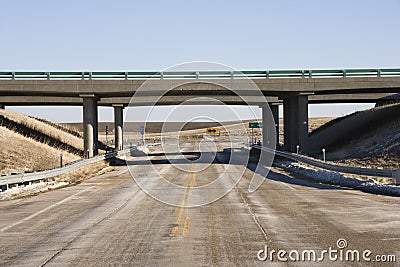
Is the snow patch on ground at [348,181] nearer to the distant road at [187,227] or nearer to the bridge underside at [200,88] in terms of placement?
the distant road at [187,227]

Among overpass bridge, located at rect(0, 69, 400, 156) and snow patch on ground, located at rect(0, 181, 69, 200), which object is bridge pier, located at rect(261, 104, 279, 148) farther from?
snow patch on ground, located at rect(0, 181, 69, 200)

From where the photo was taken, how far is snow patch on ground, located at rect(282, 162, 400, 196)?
2214cm

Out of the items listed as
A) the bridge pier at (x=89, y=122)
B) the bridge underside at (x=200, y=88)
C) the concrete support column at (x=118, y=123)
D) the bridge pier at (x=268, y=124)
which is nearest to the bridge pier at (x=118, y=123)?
the concrete support column at (x=118, y=123)

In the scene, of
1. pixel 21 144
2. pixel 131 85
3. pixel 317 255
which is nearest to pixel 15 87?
pixel 21 144

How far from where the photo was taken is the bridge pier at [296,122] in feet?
149

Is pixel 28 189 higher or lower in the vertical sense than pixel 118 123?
lower

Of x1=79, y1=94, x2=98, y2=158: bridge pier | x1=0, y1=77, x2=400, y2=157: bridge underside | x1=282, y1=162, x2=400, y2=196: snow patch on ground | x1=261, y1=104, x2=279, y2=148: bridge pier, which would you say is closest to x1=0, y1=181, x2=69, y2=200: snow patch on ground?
x1=282, y1=162, x2=400, y2=196: snow patch on ground

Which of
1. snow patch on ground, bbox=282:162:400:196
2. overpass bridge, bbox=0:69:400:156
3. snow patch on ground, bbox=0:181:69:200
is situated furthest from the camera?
overpass bridge, bbox=0:69:400:156

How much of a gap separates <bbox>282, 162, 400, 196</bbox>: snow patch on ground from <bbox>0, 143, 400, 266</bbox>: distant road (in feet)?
3.94

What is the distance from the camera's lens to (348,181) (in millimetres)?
26297

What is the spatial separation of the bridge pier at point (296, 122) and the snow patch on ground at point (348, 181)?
9769mm

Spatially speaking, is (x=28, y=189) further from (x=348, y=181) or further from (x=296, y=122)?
(x=296, y=122)

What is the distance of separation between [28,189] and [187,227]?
14293 mm

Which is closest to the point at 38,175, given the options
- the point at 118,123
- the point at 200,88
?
the point at 200,88
